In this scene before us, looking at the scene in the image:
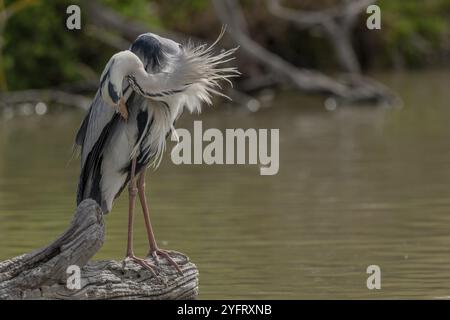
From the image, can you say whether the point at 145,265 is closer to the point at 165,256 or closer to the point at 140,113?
the point at 165,256

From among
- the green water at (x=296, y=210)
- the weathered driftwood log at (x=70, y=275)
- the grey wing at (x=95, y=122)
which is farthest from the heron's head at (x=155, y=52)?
the green water at (x=296, y=210)

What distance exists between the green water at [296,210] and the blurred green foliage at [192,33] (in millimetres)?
8489

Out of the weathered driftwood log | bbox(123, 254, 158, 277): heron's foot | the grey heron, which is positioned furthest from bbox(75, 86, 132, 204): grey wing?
the weathered driftwood log

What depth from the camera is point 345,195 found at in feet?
54.5

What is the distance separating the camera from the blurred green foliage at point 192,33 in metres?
34.4

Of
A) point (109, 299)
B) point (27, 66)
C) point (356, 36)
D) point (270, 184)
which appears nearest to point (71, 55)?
point (27, 66)

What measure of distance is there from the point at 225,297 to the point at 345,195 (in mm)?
6285

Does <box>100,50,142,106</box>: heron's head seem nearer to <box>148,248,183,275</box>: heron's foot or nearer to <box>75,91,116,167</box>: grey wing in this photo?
<box>75,91,116,167</box>: grey wing

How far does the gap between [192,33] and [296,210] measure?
2301 cm

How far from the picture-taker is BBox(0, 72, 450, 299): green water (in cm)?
1150

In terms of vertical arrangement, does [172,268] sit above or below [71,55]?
below

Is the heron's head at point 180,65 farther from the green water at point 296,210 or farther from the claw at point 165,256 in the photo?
the green water at point 296,210

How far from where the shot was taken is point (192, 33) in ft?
125

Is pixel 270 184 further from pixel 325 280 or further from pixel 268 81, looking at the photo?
pixel 268 81
